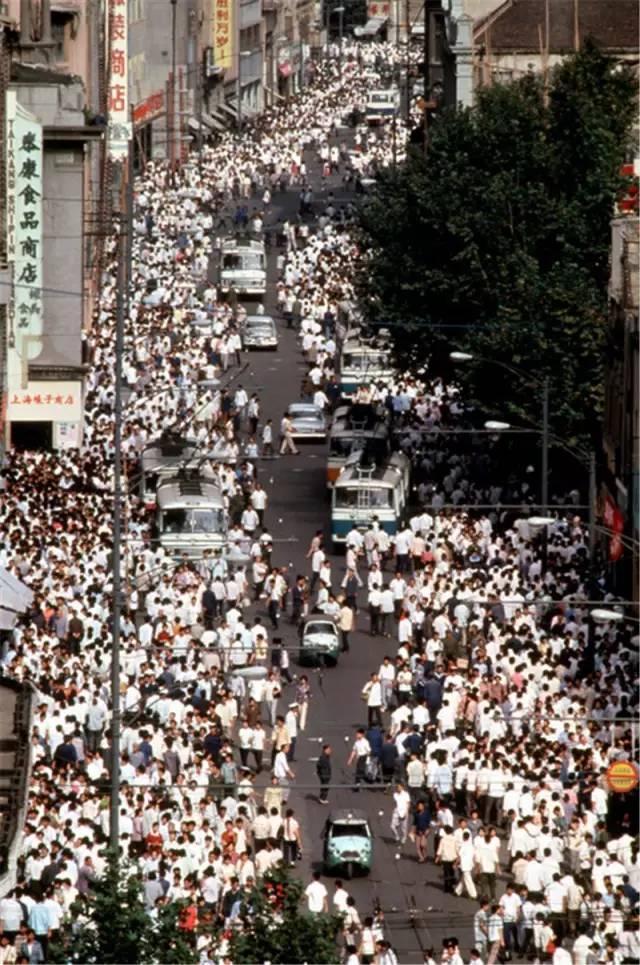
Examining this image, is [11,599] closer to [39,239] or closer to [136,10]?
[39,239]

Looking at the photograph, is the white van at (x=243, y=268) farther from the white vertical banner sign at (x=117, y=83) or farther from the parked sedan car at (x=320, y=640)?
the parked sedan car at (x=320, y=640)

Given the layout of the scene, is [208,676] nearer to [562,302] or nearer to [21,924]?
[21,924]

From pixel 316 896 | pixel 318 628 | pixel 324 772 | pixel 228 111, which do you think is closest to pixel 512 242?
pixel 318 628

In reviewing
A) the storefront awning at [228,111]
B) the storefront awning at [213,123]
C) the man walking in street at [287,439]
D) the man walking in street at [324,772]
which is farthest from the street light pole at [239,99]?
the man walking in street at [324,772]

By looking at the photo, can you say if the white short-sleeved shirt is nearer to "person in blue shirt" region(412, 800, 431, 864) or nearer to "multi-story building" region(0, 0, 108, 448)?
"person in blue shirt" region(412, 800, 431, 864)

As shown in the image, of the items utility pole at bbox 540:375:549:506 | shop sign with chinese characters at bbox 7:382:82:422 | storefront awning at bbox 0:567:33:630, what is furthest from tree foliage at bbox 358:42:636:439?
storefront awning at bbox 0:567:33:630

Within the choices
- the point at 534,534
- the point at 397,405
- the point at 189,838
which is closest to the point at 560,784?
the point at 189,838
